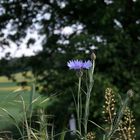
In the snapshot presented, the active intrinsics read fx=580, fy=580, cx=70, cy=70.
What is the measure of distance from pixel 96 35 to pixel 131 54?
86 centimetres

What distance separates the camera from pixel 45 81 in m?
13.6

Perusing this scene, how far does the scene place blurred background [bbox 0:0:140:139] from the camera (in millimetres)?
11844

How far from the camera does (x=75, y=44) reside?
12000 mm

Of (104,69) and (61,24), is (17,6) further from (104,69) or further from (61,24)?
(104,69)

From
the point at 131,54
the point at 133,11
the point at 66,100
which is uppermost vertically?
the point at 133,11

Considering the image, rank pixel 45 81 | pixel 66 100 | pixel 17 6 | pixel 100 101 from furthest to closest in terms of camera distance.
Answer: pixel 17 6 → pixel 45 81 → pixel 66 100 → pixel 100 101

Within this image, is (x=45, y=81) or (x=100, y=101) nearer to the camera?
(x=100, y=101)

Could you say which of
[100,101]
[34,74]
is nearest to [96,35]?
[100,101]

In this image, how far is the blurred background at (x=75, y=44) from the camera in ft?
38.9

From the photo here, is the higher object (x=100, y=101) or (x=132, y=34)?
(x=132, y=34)

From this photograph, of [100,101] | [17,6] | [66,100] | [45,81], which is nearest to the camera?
[100,101]

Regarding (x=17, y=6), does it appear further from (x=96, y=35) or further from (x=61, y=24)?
(x=96, y=35)

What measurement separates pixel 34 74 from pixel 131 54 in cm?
288

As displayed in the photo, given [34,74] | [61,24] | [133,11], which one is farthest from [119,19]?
[34,74]
